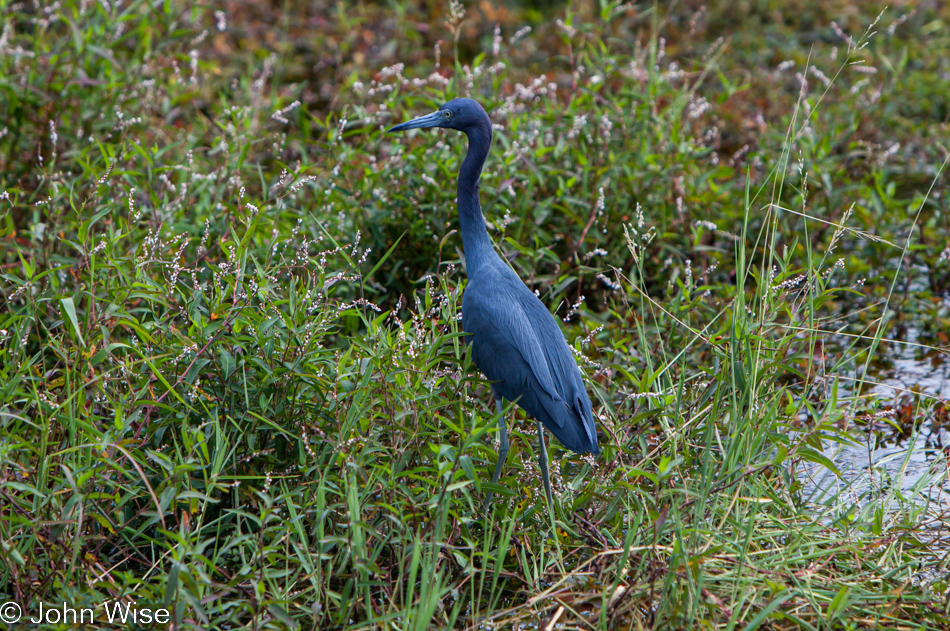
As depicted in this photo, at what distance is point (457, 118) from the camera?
3.38m

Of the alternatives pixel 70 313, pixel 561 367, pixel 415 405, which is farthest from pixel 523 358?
pixel 70 313

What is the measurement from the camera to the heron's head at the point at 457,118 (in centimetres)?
336

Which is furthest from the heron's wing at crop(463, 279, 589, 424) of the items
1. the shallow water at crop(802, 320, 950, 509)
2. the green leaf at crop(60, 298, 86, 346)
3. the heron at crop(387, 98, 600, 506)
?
the green leaf at crop(60, 298, 86, 346)

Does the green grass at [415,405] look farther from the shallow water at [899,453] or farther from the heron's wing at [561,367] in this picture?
the heron's wing at [561,367]

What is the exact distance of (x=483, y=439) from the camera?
117 inches

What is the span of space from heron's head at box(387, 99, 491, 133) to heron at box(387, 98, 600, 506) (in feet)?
1.74

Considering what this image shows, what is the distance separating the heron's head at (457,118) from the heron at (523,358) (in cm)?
53

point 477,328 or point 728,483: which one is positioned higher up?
point 477,328

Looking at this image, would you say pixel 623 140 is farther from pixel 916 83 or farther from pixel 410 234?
pixel 916 83

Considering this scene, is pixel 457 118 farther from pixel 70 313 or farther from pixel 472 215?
pixel 70 313

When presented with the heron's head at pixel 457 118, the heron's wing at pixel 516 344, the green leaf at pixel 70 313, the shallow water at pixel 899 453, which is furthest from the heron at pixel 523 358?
the green leaf at pixel 70 313

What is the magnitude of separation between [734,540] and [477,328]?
1.08m

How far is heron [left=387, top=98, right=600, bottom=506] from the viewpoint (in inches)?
116

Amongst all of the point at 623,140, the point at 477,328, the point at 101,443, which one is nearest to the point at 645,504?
the point at 477,328
